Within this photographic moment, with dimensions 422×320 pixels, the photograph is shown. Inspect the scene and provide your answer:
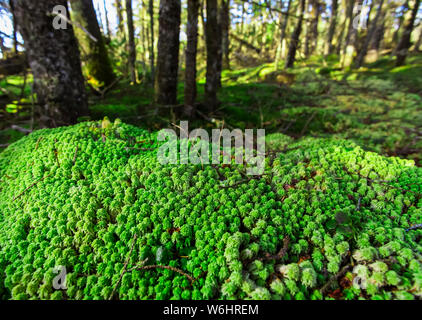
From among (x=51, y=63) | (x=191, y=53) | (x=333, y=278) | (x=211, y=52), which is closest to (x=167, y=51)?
(x=191, y=53)

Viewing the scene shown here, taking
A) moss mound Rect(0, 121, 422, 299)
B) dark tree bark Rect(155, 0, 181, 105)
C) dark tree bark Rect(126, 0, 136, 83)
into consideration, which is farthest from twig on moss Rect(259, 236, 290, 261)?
dark tree bark Rect(126, 0, 136, 83)

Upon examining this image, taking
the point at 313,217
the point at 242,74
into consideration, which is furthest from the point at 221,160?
the point at 242,74

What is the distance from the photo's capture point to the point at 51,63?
3746 millimetres

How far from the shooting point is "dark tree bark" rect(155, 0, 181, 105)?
4.43 m

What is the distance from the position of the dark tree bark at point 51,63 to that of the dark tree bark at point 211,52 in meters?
2.84

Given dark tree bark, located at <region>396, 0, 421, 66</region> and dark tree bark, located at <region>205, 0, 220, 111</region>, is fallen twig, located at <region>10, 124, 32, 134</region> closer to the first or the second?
dark tree bark, located at <region>205, 0, 220, 111</region>

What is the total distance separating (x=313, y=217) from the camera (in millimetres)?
1875

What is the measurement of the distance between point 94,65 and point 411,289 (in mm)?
8411

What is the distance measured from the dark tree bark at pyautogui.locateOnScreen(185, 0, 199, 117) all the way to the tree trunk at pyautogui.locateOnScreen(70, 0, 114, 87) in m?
3.61

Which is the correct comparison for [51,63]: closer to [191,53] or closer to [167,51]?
[167,51]

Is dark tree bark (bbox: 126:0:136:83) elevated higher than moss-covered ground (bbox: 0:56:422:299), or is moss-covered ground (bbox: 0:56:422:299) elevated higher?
dark tree bark (bbox: 126:0:136:83)

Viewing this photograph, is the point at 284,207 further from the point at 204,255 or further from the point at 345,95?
the point at 345,95

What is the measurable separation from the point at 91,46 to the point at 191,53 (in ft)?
13.2

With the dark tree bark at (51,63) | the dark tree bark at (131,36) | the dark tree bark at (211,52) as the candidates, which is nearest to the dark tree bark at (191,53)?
the dark tree bark at (211,52)
